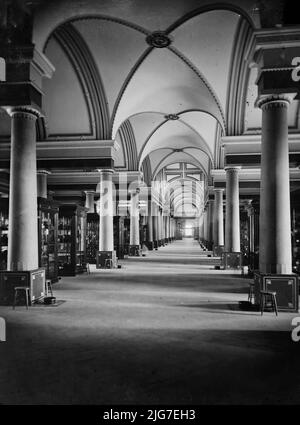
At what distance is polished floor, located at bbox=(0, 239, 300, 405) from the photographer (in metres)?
3.65

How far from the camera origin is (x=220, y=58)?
447 inches

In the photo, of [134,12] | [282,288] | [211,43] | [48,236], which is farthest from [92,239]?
[282,288]

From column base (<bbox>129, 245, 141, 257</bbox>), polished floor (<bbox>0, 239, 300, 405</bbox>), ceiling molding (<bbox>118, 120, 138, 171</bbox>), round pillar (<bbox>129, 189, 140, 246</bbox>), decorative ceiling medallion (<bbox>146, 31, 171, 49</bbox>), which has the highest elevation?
decorative ceiling medallion (<bbox>146, 31, 171, 49</bbox>)

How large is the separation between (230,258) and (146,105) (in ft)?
23.9

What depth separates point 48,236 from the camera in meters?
11.6

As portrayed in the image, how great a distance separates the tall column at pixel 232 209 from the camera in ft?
49.0

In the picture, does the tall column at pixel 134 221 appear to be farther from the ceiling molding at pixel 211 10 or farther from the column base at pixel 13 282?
the column base at pixel 13 282

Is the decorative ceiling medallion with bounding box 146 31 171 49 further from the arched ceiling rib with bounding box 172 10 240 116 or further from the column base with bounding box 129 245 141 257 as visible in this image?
the column base with bounding box 129 245 141 257

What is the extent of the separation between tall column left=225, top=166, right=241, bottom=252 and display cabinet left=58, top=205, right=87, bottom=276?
19.7 ft

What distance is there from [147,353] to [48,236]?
24.8ft

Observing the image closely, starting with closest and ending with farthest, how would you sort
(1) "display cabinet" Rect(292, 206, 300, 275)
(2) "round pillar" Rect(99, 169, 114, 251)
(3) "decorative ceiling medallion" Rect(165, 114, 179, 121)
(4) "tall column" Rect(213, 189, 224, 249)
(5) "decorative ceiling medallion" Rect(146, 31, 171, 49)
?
(5) "decorative ceiling medallion" Rect(146, 31, 171, 49)
(1) "display cabinet" Rect(292, 206, 300, 275)
(2) "round pillar" Rect(99, 169, 114, 251)
(3) "decorative ceiling medallion" Rect(165, 114, 179, 121)
(4) "tall column" Rect(213, 189, 224, 249)

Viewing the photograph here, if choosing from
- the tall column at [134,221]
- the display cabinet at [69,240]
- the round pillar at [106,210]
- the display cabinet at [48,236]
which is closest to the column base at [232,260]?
the round pillar at [106,210]

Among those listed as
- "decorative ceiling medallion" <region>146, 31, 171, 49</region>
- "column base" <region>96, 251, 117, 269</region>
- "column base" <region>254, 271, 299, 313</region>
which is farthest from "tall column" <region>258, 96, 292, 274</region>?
"column base" <region>96, 251, 117, 269</region>

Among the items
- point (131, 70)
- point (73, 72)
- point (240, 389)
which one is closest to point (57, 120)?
point (73, 72)
